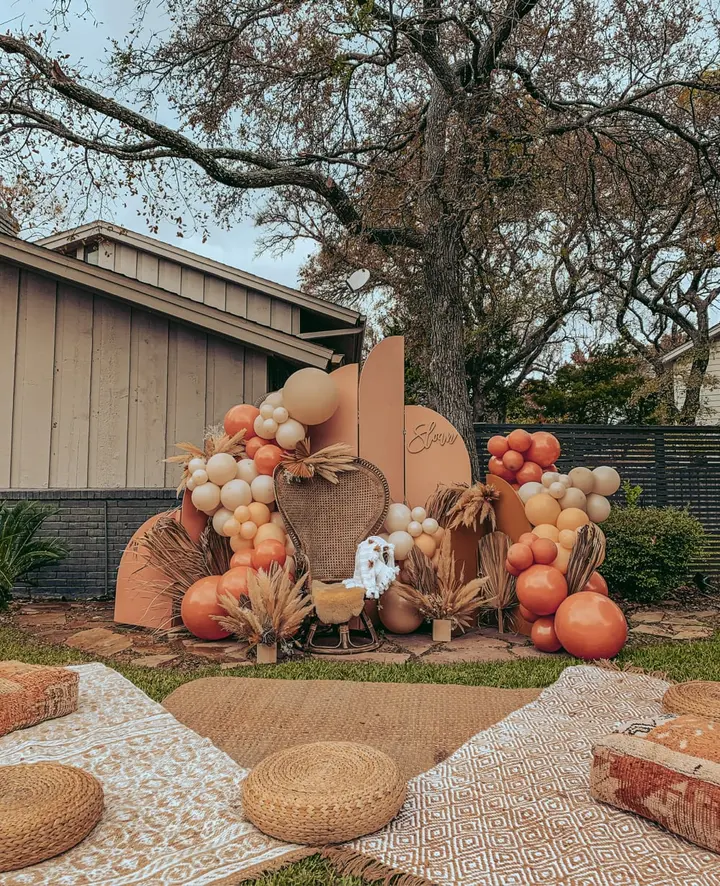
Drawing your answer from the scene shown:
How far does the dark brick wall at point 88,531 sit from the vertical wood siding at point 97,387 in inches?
6.0

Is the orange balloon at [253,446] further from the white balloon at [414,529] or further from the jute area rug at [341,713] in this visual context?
the jute area rug at [341,713]

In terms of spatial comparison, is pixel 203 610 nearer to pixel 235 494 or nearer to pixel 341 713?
pixel 235 494

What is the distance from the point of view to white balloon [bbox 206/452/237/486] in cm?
529

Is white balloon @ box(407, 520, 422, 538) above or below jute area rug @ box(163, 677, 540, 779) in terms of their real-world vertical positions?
above

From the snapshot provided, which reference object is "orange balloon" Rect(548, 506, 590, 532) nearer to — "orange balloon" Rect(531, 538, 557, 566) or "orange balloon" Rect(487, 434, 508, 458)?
"orange balloon" Rect(531, 538, 557, 566)

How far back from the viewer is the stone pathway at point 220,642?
463 centimetres

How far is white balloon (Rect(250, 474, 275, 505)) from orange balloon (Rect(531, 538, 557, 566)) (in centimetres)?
208

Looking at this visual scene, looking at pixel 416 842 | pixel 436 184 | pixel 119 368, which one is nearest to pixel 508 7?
pixel 436 184

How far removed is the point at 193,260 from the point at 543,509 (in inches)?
301

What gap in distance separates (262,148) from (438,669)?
832 centimetres

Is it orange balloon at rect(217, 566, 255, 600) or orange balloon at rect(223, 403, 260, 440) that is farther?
orange balloon at rect(223, 403, 260, 440)

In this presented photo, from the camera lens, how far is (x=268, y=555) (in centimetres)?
500

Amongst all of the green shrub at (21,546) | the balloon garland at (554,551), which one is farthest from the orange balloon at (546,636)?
the green shrub at (21,546)

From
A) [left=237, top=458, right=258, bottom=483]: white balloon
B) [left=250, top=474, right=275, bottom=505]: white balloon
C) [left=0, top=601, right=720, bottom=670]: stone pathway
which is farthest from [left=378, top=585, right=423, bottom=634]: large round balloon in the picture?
[left=237, top=458, right=258, bottom=483]: white balloon
